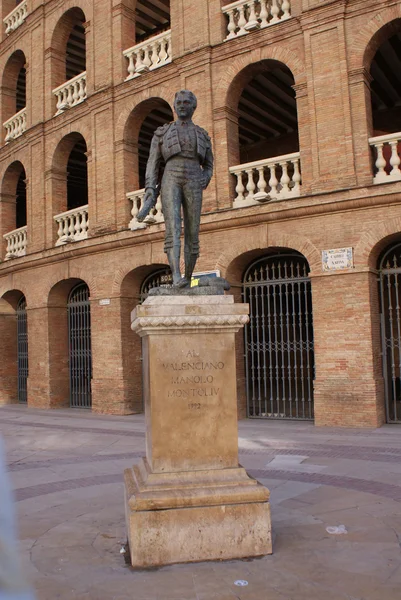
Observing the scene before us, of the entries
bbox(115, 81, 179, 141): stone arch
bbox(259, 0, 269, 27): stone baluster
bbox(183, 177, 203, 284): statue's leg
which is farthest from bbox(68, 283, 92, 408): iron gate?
bbox(183, 177, 203, 284): statue's leg

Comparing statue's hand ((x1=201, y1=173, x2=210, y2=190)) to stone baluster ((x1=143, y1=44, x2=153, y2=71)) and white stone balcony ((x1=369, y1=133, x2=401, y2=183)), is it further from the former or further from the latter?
stone baluster ((x1=143, y1=44, x2=153, y2=71))

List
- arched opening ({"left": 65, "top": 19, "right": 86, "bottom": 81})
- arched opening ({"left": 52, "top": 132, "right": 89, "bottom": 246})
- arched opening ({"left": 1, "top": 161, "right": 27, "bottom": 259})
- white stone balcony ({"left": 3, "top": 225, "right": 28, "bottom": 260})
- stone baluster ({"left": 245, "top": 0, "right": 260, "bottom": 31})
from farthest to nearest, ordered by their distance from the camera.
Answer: arched opening ({"left": 1, "top": 161, "right": 27, "bottom": 259}) < white stone balcony ({"left": 3, "top": 225, "right": 28, "bottom": 260}) < arched opening ({"left": 65, "top": 19, "right": 86, "bottom": 81}) < arched opening ({"left": 52, "top": 132, "right": 89, "bottom": 246}) < stone baluster ({"left": 245, "top": 0, "right": 260, "bottom": 31})

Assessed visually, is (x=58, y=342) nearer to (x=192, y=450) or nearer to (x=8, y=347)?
(x=8, y=347)

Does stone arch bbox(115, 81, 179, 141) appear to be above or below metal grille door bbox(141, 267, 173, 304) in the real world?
above

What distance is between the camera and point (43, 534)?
16.9 ft

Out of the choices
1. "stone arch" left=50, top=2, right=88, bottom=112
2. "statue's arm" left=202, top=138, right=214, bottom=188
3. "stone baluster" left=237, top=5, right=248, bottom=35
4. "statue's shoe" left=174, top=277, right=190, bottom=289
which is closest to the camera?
"statue's shoe" left=174, top=277, right=190, bottom=289

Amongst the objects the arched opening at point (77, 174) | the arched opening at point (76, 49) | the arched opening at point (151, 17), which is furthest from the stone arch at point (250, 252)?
the arched opening at point (76, 49)

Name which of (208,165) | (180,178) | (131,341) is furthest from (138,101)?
(180,178)

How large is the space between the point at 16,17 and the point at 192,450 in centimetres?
1994

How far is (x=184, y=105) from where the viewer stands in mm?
5227

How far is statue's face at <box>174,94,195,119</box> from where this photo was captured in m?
5.20

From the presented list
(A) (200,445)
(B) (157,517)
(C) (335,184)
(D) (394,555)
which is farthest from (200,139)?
(C) (335,184)

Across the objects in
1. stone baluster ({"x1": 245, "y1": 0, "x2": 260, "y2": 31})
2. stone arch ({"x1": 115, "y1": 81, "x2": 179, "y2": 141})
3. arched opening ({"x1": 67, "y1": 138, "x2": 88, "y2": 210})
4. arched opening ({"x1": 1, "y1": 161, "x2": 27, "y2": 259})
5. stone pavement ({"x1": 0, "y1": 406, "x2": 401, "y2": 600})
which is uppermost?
stone baluster ({"x1": 245, "y1": 0, "x2": 260, "y2": 31})

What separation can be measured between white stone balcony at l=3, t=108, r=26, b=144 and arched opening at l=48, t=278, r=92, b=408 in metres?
5.97
